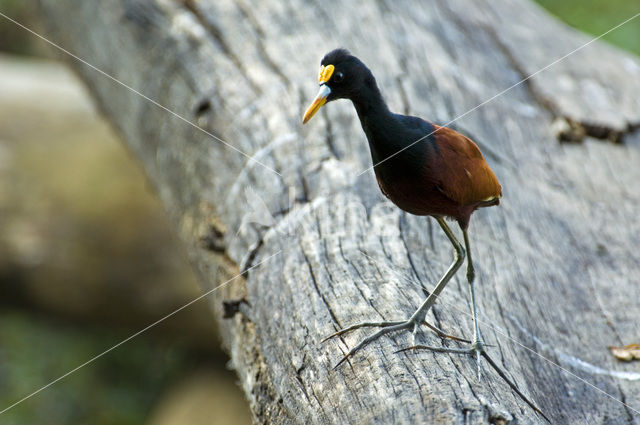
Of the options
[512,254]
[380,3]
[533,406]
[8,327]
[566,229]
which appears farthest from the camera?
[8,327]

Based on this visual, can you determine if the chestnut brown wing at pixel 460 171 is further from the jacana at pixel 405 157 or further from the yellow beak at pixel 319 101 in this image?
the yellow beak at pixel 319 101

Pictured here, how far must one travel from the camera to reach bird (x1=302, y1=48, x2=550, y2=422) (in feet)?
4.94

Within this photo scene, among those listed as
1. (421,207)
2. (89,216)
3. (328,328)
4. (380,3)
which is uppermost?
(380,3)

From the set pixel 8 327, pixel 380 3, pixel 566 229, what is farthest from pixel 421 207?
pixel 8 327

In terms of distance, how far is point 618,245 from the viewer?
88.3 inches

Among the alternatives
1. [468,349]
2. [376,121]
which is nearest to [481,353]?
[468,349]

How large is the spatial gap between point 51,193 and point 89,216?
310 millimetres

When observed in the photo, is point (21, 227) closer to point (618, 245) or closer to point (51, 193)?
point (51, 193)

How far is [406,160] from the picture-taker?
4.90 feet

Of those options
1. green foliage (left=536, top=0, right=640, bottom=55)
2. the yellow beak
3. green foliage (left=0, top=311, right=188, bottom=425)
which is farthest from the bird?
green foliage (left=536, top=0, right=640, bottom=55)

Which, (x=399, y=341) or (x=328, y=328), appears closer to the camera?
(x=399, y=341)

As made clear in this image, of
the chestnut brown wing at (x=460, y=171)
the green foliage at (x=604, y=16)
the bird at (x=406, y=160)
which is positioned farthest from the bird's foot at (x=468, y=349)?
the green foliage at (x=604, y=16)

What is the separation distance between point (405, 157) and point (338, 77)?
218 mm

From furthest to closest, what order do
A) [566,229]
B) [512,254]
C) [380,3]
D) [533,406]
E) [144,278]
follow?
[144,278], [380,3], [566,229], [512,254], [533,406]
